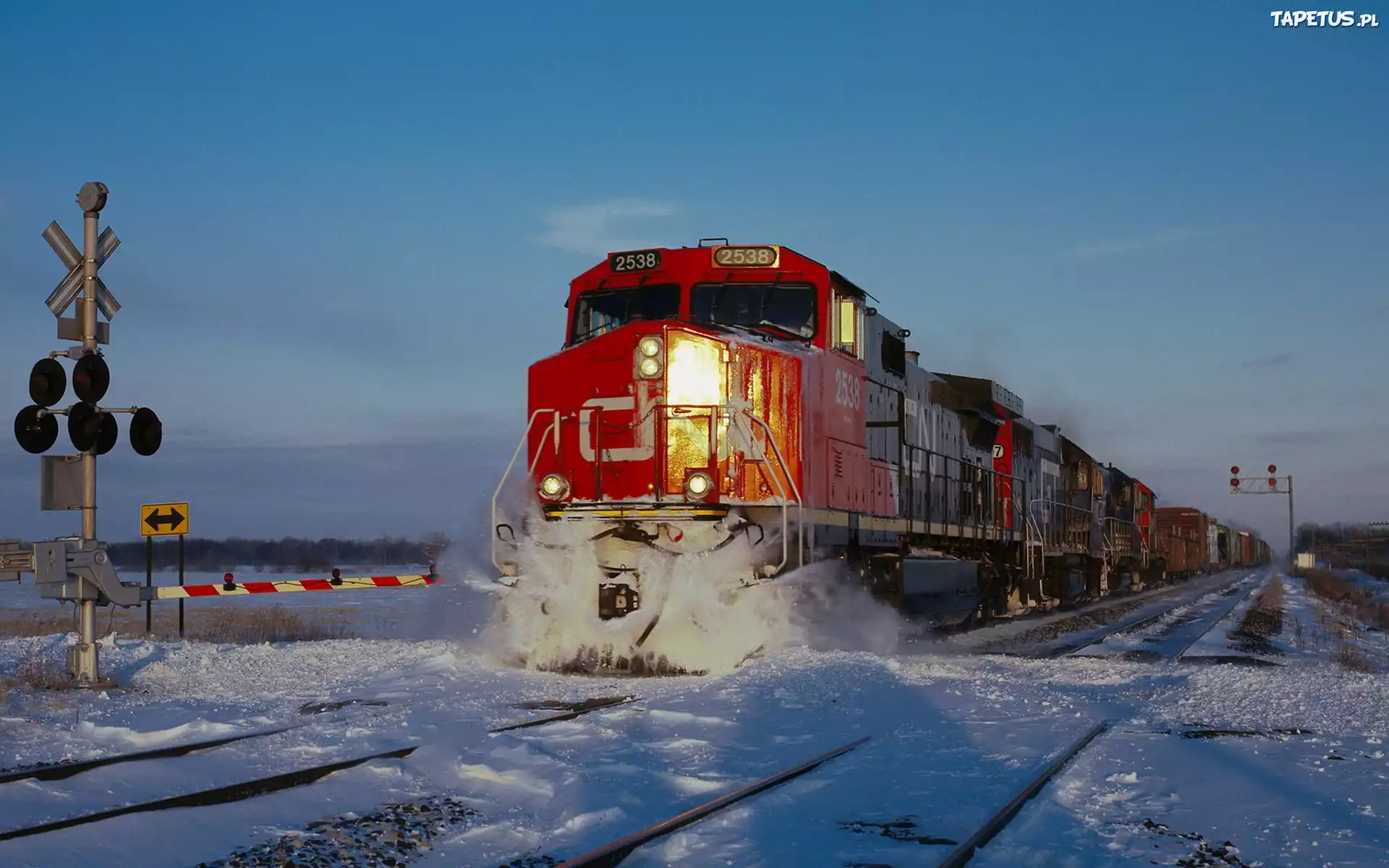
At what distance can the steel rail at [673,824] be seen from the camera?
4.64m

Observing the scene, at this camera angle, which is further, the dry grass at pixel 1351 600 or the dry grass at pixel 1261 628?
the dry grass at pixel 1351 600

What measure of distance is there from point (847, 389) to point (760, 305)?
1363 mm

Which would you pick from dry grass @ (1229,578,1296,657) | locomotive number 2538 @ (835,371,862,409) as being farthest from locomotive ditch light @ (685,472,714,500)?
dry grass @ (1229,578,1296,657)

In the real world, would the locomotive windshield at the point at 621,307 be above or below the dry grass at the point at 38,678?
above

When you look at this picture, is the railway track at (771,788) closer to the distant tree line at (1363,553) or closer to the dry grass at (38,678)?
the dry grass at (38,678)

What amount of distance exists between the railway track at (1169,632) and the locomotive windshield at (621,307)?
19.3 feet

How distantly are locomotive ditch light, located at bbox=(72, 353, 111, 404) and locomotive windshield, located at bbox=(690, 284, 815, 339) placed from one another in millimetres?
5265

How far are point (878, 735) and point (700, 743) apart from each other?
1267 mm

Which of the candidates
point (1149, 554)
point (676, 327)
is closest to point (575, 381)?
point (676, 327)

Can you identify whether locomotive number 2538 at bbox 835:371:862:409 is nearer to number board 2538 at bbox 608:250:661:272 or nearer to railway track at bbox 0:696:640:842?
number board 2538 at bbox 608:250:661:272

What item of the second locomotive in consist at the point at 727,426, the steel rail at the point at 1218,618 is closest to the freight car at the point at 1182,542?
the steel rail at the point at 1218,618

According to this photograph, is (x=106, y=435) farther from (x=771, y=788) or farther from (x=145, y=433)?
(x=771, y=788)

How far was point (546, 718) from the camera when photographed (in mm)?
8117

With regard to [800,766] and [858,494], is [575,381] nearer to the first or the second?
[858,494]
